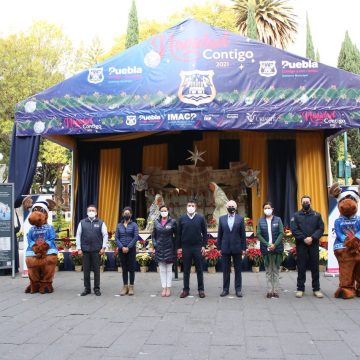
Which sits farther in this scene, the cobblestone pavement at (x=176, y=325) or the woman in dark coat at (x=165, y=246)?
the woman in dark coat at (x=165, y=246)

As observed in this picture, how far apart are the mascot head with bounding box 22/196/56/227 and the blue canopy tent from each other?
154 cm

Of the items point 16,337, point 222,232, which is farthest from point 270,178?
point 16,337

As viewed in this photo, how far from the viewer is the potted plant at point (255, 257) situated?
12305 mm

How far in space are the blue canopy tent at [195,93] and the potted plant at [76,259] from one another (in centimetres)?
206

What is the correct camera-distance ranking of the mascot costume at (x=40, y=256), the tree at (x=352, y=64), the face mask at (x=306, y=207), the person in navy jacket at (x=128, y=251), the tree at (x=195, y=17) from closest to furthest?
the face mask at (x=306, y=207) → the person in navy jacket at (x=128, y=251) → the mascot costume at (x=40, y=256) → the tree at (x=352, y=64) → the tree at (x=195, y=17)

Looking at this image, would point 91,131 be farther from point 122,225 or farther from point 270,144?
point 270,144

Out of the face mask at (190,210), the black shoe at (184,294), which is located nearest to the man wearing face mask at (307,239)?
the face mask at (190,210)

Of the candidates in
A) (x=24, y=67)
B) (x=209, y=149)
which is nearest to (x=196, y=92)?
(x=209, y=149)

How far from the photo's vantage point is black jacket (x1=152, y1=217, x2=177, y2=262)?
912 centimetres

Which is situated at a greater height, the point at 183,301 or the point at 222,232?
the point at 222,232

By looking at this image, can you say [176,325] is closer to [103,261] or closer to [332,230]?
[332,230]

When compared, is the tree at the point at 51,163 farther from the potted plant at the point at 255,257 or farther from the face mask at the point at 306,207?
the face mask at the point at 306,207

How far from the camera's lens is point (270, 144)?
15.9m

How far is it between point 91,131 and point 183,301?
6113 millimetres
